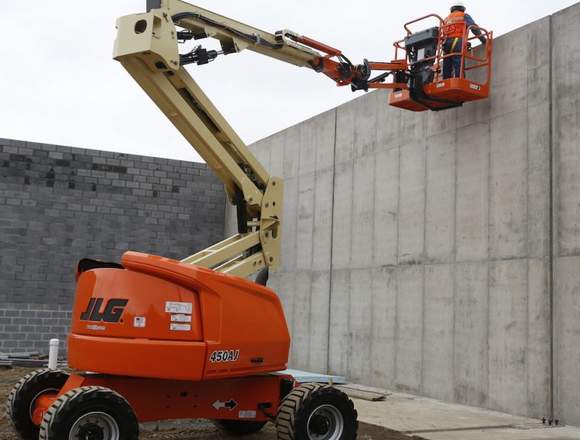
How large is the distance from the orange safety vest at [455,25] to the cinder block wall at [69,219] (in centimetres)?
966

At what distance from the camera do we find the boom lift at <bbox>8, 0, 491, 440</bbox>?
6.54 m

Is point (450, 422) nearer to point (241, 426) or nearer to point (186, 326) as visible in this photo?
point (241, 426)

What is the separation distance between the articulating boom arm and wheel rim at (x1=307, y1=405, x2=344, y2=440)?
5.23ft

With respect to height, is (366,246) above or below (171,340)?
above

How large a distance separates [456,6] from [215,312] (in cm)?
636

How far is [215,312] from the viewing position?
6.86m

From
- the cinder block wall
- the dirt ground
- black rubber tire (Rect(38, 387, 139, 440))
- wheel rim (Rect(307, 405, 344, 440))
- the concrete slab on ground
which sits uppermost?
the cinder block wall

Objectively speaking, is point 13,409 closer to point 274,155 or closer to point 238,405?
point 238,405

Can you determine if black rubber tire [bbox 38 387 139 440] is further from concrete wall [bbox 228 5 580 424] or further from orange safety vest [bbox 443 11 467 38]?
orange safety vest [bbox 443 11 467 38]

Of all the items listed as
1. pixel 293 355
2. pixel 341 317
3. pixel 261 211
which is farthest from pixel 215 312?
pixel 293 355

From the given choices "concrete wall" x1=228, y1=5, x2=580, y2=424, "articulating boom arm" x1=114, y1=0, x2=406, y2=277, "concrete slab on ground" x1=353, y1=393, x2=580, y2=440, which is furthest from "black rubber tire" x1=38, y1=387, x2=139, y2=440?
"concrete wall" x1=228, y1=5, x2=580, y2=424

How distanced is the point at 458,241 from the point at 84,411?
22.4ft

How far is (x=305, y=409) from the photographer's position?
7.07 meters

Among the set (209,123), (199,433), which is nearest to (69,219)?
(199,433)
